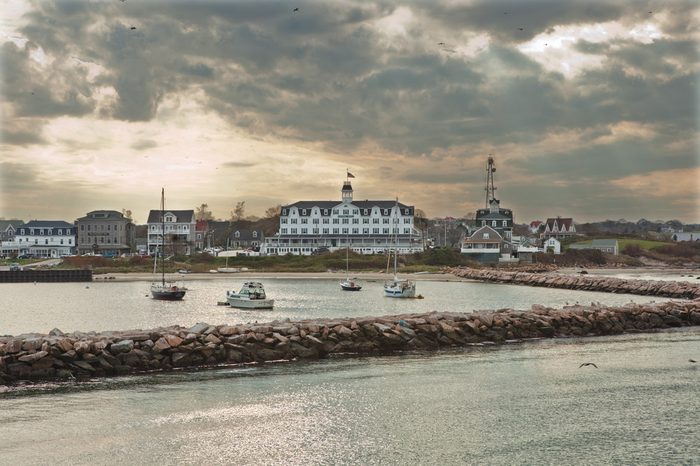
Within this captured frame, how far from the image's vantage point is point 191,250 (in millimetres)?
146625

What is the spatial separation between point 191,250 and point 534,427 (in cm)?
13534

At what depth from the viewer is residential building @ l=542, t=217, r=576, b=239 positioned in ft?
594

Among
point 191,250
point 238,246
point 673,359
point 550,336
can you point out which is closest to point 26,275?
point 191,250

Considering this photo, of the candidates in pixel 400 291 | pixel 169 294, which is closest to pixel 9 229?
pixel 169 294

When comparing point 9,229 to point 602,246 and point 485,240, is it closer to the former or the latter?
point 485,240

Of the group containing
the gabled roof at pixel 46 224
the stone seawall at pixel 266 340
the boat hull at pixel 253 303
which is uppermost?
the gabled roof at pixel 46 224

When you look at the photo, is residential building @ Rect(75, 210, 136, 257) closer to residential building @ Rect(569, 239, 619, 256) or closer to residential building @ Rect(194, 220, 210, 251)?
residential building @ Rect(194, 220, 210, 251)

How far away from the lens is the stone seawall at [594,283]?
64.0m

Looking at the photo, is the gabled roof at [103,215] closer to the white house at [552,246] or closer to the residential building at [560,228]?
the white house at [552,246]

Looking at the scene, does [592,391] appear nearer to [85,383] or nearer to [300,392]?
[300,392]

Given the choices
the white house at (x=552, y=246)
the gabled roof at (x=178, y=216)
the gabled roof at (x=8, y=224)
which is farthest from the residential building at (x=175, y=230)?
the white house at (x=552, y=246)

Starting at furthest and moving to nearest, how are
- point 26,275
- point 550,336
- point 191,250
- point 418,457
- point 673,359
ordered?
point 191,250, point 26,275, point 550,336, point 673,359, point 418,457

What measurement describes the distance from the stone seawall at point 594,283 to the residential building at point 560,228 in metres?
76.0

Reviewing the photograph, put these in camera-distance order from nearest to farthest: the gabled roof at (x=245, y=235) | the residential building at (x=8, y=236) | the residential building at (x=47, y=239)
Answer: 1. the residential building at (x=8, y=236)
2. the residential building at (x=47, y=239)
3. the gabled roof at (x=245, y=235)
